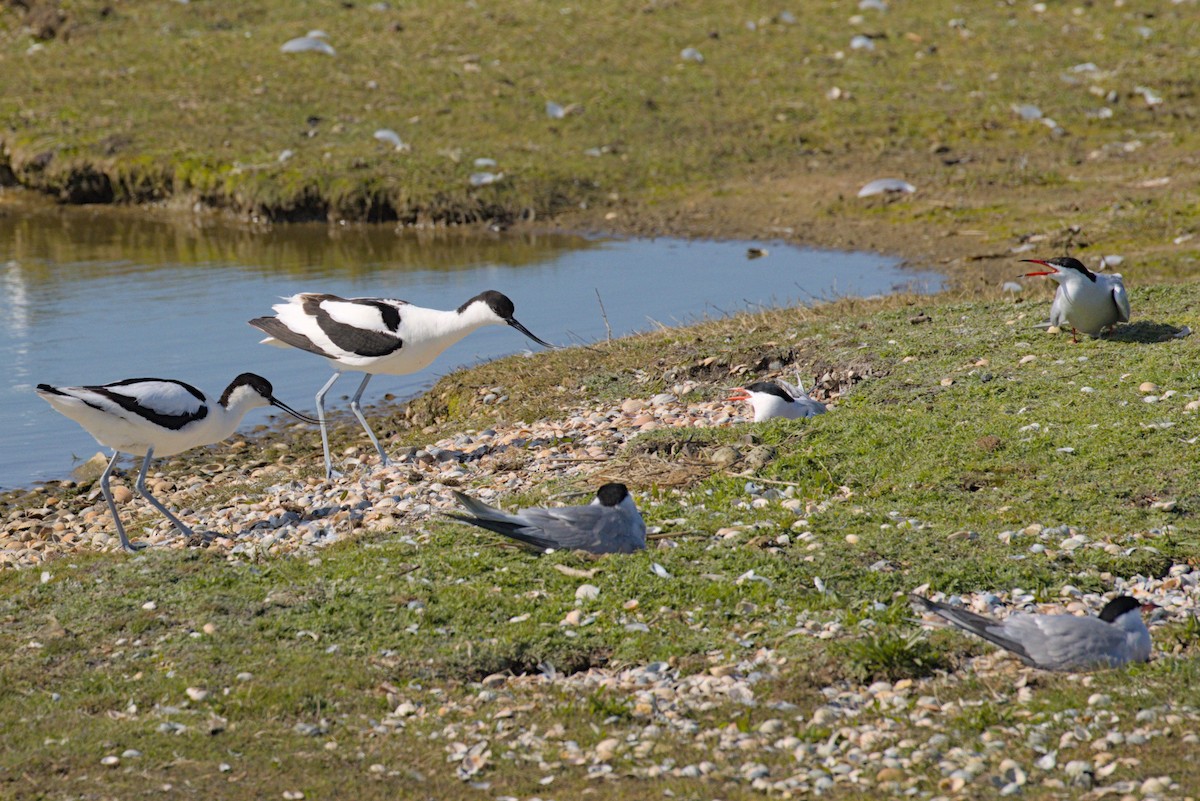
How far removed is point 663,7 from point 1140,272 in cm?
1531

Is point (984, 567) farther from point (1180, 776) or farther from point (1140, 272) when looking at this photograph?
point (1140, 272)

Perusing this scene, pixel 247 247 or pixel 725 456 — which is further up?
pixel 247 247

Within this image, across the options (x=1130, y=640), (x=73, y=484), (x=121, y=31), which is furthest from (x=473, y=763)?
(x=121, y=31)

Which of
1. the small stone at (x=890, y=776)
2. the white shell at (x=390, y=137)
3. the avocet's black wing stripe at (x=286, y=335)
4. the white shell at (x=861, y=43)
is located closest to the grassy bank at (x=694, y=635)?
the small stone at (x=890, y=776)

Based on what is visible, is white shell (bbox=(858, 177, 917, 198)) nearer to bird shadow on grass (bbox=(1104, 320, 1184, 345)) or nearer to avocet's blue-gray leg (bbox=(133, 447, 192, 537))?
bird shadow on grass (bbox=(1104, 320, 1184, 345))

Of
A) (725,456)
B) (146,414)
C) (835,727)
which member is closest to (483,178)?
(146,414)

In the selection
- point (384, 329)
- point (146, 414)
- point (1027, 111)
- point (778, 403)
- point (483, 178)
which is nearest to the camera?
point (146, 414)

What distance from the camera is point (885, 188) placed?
69.0 ft

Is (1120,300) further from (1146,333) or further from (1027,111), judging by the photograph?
(1027,111)

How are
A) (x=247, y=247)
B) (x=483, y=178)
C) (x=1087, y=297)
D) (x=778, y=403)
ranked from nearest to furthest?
(x=778, y=403), (x=1087, y=297), (x=247, y=247), (x=483, y=178)

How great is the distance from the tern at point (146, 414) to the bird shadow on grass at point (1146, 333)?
263 inches

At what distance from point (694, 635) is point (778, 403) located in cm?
→ 344

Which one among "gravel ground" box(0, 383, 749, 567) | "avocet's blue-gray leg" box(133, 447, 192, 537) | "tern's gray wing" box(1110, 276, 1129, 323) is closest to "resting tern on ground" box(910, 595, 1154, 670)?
"gravel ground" box(0, 383, 749, 567)

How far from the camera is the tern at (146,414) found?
28.9 feet
